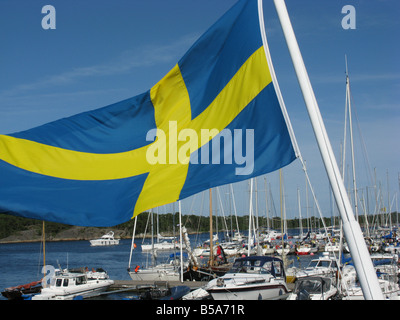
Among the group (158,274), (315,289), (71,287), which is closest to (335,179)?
(315,289)

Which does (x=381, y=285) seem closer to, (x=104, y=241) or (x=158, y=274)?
(x=158, y=274)

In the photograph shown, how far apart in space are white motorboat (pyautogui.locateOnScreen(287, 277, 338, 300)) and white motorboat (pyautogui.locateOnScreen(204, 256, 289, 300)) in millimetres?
707

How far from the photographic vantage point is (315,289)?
55.8 ft

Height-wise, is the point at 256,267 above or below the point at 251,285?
above

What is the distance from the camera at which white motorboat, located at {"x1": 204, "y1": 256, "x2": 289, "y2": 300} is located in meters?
16.7

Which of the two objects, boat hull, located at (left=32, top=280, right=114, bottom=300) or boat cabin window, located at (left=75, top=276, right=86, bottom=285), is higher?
boat cabin window, located at (left=75, top=276, right=86, bottom=285)

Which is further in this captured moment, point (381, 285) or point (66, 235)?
point (66, 235)

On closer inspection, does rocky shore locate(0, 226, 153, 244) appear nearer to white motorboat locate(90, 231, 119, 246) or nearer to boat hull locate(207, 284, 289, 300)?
white motorboat locate(90, 231, 119, 246)

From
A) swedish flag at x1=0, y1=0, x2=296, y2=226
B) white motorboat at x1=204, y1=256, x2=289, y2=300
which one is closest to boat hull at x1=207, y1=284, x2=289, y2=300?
white motorboat at x1=204, y1=256, x2=289, y2=300

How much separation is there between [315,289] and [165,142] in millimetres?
12901

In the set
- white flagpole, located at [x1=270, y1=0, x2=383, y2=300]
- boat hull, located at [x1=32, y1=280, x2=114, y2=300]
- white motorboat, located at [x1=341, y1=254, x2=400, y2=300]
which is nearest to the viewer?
white flagpole, located at [x1=270, y1=0, x2=383, y2=300]

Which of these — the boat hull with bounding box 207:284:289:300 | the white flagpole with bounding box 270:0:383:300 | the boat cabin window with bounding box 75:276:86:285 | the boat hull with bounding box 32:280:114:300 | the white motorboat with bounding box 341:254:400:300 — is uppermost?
the white flagpole with bounding box 270:0:383:300

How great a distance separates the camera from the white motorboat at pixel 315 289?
1620cm
